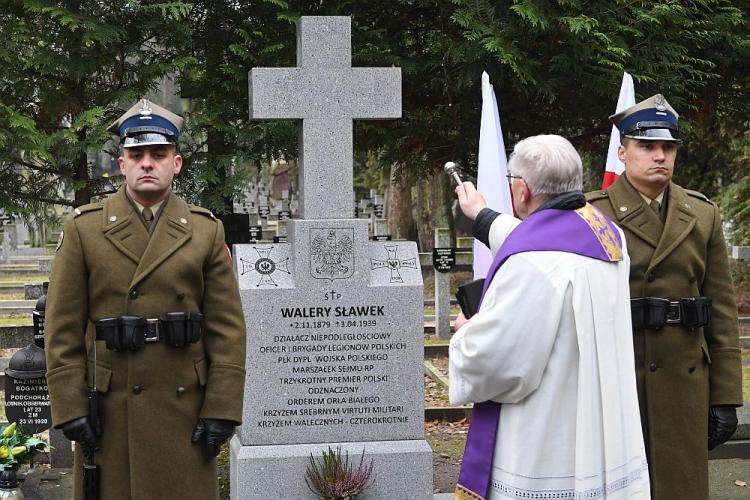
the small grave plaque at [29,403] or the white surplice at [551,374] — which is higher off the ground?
the white surplice at [551,374]

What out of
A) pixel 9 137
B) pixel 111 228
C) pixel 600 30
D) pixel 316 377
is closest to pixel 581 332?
pixel 111 228

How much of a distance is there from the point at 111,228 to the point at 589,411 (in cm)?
218

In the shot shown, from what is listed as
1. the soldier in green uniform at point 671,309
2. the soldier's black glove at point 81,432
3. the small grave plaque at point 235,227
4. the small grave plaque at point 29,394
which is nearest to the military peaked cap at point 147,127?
the soldier's black glove at point 81,432

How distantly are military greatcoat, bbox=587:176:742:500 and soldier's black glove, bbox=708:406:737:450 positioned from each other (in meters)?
0.05

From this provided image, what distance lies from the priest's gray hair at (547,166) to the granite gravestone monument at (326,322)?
2837 mm

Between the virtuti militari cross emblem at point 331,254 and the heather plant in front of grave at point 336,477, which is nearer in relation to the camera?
the heather plant in front of grave at point 336,477

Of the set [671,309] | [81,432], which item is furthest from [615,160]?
[81,432]

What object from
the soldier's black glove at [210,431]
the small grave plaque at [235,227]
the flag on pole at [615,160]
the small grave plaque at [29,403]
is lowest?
the small grave plaque at [29,403]

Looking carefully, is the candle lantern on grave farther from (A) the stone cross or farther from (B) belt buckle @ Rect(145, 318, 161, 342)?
(B) belt buckle @ Rect(145, 318, 161, 342)

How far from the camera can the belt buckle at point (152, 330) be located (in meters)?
4.45

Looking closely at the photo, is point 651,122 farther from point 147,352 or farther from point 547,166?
point 147,352

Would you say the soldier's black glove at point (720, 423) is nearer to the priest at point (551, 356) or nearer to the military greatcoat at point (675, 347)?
the military greatcoat at point (675, 347)

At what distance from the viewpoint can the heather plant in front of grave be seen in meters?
6.15

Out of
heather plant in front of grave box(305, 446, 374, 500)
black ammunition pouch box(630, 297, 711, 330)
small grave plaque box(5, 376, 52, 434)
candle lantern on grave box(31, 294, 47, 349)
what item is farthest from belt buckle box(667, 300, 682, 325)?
small grave plaque box(5, 376, 52, 434)
